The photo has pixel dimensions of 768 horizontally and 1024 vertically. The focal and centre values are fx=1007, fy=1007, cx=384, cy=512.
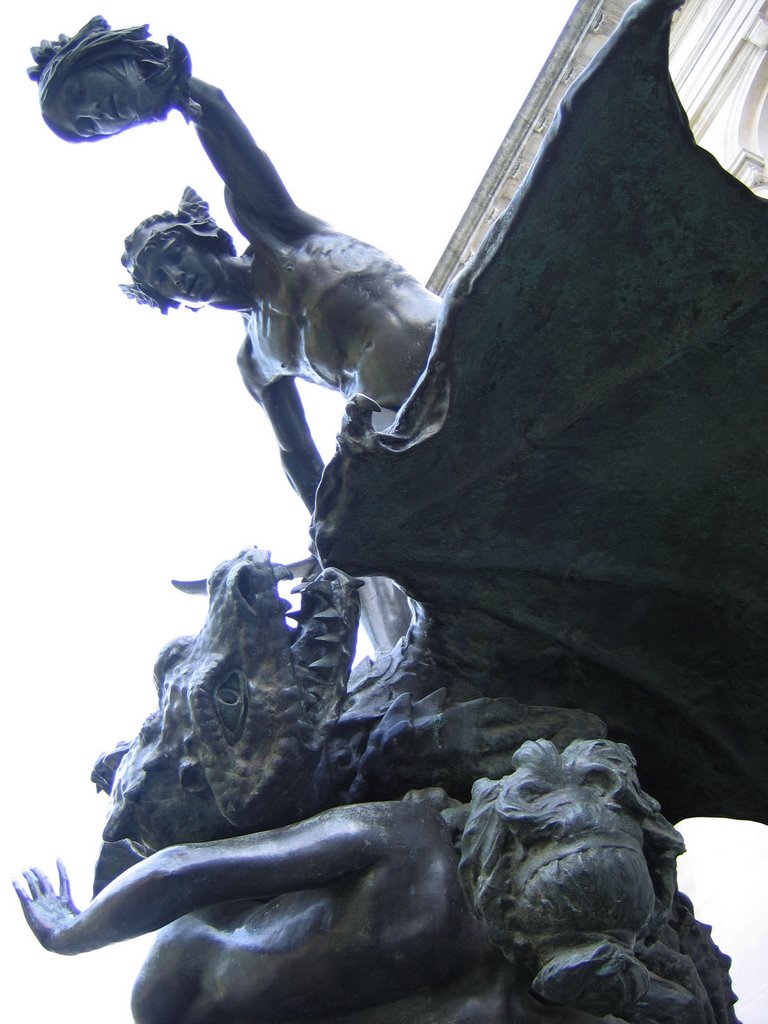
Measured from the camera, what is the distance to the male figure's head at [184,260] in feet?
9.64

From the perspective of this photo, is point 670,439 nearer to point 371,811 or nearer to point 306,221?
point 371,811

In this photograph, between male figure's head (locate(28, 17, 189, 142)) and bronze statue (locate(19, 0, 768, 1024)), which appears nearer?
bronze statue (locate(19, 0, 768, 1024))

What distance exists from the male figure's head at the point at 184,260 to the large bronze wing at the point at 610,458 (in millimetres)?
1289

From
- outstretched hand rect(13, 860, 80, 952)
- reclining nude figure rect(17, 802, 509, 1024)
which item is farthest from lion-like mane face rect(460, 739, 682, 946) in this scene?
outstretched hand rect(13, 860, 80, 952)

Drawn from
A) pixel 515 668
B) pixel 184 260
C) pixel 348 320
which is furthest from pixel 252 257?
pixel 515 668

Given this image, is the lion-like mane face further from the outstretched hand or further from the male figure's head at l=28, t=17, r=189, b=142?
the male figure's head at l=28, t=17, r=189, b=142

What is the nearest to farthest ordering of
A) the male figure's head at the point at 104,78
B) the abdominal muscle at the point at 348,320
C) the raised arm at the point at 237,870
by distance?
the raised arm at the point at 237,870
the male figure's head at the point at 104,78
the abdominal muscle at the point at 348,320

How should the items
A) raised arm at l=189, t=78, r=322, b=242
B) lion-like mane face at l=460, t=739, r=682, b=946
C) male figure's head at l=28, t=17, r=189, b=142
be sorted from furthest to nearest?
raised arm at l=189, t=78, r=322, b=242, male figure's head at l=28, t=17, r=189, b=142, lion-like mane face at l=460, t=739, r=682, b=946

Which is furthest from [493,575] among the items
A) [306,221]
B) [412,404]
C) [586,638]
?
[306,221]

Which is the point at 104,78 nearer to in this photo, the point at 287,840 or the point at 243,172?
the point at 243,172

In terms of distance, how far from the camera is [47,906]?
6.69 ft

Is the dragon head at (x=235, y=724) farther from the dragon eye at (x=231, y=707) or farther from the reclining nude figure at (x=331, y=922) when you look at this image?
the reclining nude figure at (x=331, y=922)

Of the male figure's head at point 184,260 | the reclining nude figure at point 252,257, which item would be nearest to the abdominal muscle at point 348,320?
the reclining nude figure at point 252,257

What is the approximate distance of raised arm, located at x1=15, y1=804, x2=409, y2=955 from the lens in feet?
5.55
